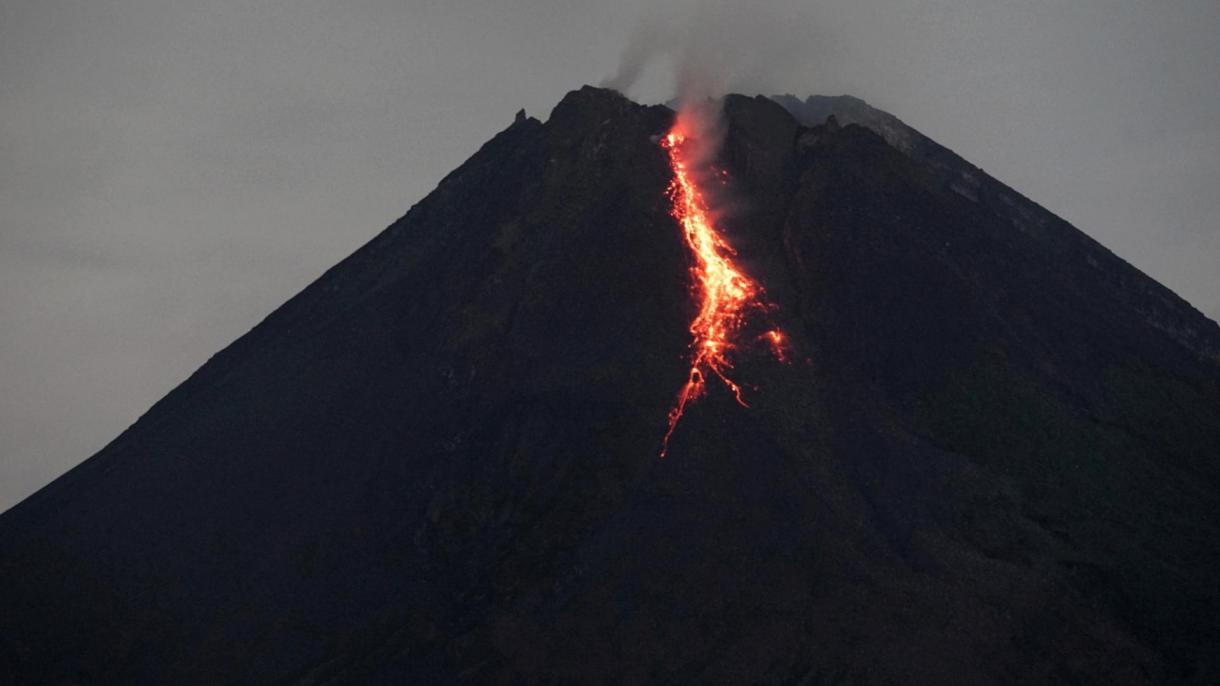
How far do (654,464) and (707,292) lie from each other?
931 centimetres

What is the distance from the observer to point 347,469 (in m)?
58.7

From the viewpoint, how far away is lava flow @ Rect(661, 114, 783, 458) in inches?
2176

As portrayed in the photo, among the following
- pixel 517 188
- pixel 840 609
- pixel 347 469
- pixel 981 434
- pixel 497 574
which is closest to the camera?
pixel 840 609

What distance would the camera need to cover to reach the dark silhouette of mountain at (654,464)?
48000 millimetres

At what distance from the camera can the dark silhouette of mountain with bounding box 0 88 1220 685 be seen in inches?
1890

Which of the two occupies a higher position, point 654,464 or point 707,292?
point 707,292

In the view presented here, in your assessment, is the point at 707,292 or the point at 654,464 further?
the point at 707,292

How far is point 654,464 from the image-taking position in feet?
173

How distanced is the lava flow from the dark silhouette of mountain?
788mm

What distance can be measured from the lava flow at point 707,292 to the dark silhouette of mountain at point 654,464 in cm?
79

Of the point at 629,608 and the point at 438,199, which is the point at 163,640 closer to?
the point at 629,608

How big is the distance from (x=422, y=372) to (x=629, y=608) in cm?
1692

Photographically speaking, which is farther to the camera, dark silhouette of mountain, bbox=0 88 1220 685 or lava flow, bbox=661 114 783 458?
lava flow, bbox=661 114 783 458

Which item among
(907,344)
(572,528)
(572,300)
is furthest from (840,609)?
(572,300)
